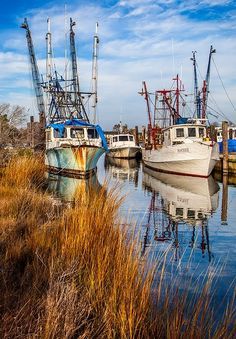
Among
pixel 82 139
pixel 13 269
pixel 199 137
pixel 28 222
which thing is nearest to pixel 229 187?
pixel 199 137

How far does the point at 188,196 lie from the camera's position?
1706 centimetres

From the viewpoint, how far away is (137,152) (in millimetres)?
46531

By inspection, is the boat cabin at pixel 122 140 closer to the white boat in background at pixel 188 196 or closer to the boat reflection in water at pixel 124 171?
the boat reflection in water at pixel 124 171

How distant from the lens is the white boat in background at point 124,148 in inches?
1730

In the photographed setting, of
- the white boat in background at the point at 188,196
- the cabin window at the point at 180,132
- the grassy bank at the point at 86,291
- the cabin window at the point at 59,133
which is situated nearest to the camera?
the grassy bank at the point at 86,291

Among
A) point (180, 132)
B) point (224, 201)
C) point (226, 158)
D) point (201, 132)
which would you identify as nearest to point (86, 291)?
point (224, 201)

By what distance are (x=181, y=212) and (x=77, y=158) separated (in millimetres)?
11525

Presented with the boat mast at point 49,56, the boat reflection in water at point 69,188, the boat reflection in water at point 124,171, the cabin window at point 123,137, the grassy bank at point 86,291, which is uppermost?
the boat mast at point 49,56

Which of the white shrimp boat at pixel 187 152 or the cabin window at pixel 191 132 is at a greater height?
the cabin window at pixel 191 132

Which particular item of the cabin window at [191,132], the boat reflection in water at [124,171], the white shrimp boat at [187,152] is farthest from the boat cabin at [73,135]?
the cabin window at [191,132]

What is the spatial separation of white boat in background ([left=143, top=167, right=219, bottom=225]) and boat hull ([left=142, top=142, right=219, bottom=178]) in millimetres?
559

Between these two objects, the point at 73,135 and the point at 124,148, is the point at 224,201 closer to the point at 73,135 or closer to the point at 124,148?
the point at 73,135

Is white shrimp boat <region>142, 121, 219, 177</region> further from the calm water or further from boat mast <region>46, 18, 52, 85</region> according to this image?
boat mast <region>46, 18, 52, 85</region>

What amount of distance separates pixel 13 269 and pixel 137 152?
4170 cm
